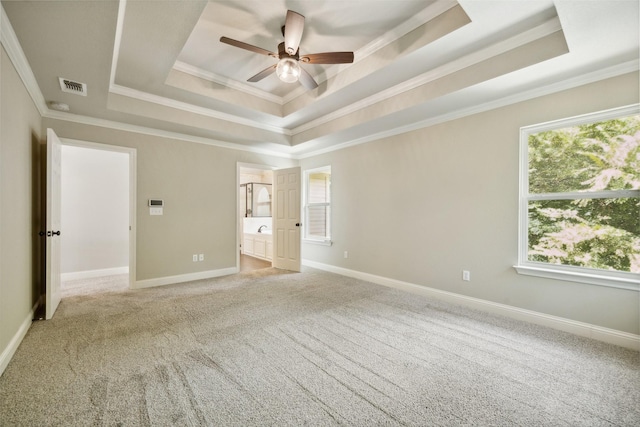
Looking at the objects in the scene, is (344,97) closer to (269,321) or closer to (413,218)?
(413,218)

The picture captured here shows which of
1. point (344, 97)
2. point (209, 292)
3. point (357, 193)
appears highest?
point (344, 97)

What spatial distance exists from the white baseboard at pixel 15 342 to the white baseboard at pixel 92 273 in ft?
7.37

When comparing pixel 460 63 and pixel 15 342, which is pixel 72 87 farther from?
pixel 460 63

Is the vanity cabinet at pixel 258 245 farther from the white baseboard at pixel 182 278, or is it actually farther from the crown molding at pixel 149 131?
the crown molding at pixel 149 131

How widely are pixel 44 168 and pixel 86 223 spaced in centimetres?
195

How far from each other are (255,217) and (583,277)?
7245mm

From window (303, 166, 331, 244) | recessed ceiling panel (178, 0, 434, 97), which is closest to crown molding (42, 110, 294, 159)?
window (303, 166, 331, 244)

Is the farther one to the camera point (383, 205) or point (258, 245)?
point (258, 245)

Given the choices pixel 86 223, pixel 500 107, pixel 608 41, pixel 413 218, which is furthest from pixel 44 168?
pixel 608 41

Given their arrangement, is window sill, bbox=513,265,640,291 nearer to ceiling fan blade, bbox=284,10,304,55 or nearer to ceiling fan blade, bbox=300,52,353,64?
ceiling fan blade, bbox=300,52,353,64

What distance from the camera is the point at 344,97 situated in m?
3.76

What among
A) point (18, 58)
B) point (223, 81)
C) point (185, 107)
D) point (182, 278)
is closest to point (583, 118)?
point (223, 81)

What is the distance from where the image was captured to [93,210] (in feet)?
16.9

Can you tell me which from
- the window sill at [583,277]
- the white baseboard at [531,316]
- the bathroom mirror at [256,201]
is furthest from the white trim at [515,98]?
the bathroom mirror at [256,201]
